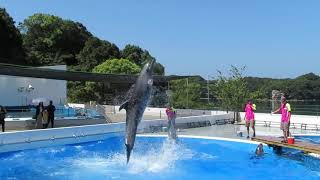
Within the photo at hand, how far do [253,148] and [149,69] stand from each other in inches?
439

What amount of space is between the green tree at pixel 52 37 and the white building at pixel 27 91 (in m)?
33.2

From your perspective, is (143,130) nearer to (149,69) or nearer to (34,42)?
(149,69)

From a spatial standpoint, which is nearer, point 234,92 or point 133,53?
point 234,92

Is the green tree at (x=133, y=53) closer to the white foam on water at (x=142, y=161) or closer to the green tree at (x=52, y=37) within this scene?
the green tree at (x=52, y=37)

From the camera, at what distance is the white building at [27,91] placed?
99.2 ft

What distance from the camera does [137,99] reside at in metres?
7.99

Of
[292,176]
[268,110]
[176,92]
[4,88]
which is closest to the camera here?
[292,176]

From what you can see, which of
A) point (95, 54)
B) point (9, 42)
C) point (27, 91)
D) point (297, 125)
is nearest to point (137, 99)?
point (297, 125)

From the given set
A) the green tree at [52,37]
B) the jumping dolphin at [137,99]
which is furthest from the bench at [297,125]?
the green tree at [52,37]

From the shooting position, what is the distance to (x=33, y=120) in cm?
2277

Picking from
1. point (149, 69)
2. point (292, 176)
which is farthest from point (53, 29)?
point (149, 69)

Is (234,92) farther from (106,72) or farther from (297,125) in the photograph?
(106,72)

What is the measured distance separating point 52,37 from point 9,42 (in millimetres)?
16615

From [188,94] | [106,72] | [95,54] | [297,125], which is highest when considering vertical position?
[95,54]
